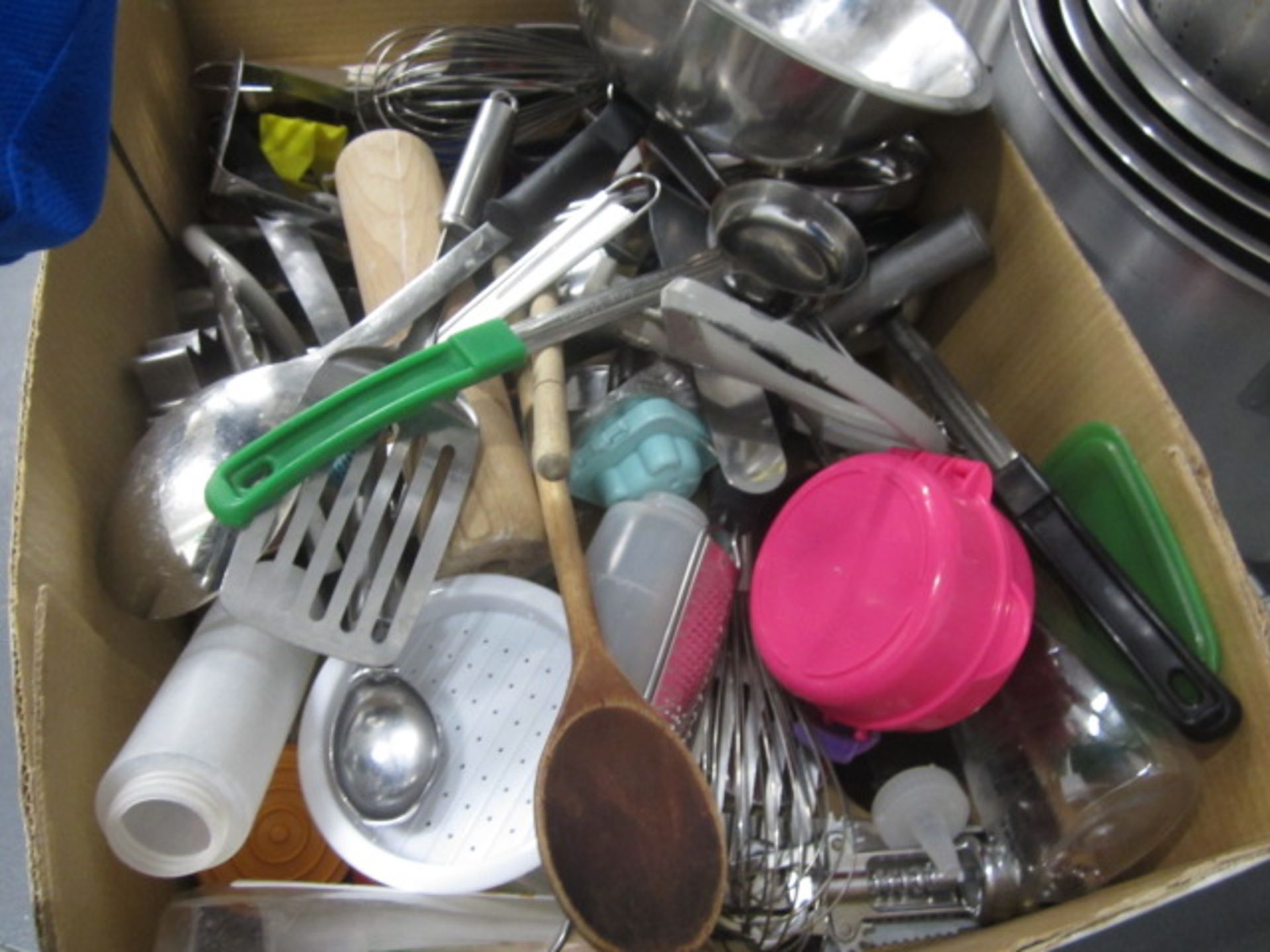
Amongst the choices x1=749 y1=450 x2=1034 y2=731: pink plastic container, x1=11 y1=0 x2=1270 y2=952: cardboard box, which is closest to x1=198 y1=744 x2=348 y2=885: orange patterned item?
x1=11 y1=0 x2=1270 y2=952: cardboard box

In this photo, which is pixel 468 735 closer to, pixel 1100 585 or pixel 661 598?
pixel 661 598

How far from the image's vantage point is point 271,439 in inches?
19.9

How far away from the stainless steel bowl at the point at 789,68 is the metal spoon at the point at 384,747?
14.4 inches

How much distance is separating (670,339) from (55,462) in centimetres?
32

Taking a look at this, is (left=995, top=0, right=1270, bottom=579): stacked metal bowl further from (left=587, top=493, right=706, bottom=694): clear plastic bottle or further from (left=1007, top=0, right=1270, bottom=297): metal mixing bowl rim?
(left=587, top=493, right=706, bottom=694): clear plastic bottle

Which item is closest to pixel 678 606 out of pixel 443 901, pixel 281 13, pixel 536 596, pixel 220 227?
pixel 536 596

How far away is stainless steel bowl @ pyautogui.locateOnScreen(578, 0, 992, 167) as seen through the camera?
54 centimetres

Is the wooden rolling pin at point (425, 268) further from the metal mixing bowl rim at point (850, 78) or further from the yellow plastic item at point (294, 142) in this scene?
the metal mixing bowl rim at point (850, 78)

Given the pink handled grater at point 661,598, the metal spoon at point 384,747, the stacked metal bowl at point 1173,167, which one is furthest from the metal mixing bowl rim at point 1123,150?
the metal spoon at point 384,747

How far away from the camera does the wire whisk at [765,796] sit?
553 millimetres

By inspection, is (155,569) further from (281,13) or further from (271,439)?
(281,13)

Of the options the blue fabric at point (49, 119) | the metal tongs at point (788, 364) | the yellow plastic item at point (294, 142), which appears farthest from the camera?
the yellow plastic item at point (294, 142)

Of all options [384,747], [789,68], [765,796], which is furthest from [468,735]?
[789,68]

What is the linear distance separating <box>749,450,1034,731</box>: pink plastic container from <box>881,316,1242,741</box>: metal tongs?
16 millimetres
